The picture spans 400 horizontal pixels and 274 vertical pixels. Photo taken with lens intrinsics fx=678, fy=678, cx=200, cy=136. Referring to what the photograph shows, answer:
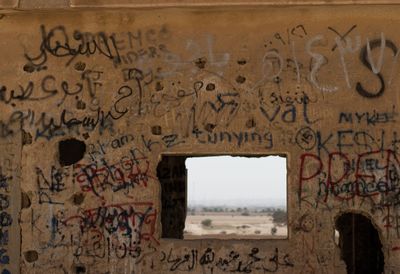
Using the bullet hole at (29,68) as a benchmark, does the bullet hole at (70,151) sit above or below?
below

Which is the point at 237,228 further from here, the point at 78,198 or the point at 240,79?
the point at 240,79

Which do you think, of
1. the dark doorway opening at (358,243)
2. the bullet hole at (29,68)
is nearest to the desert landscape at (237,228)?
the dark doorway opening at (358,243)

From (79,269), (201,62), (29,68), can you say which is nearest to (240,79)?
(201,62)

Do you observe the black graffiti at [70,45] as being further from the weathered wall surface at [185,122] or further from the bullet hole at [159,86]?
the bullet hole at [159,86]

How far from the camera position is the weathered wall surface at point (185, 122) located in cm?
710

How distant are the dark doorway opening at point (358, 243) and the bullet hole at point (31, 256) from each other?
176 inches

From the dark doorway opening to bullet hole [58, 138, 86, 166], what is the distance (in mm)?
4150

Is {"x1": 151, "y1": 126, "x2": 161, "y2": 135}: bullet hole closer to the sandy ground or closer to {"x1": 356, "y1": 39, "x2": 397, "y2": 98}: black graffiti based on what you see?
{"x1": 356, "y1": 39, "x2": 397, "y2": 98}: black graffiti

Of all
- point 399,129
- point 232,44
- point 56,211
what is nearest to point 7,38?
point 56,211

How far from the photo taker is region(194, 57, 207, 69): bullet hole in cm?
733

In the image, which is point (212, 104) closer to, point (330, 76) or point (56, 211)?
point (330, 76)

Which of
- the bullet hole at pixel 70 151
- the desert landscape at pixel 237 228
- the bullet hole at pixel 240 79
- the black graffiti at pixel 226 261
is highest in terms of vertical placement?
the bullet hole at pixel 240 79

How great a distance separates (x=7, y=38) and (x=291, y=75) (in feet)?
10.4

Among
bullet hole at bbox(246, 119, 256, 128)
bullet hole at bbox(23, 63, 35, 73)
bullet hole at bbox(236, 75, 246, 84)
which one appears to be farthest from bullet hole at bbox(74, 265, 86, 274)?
bullet hole at bbox(236, 75, 246, 84)
